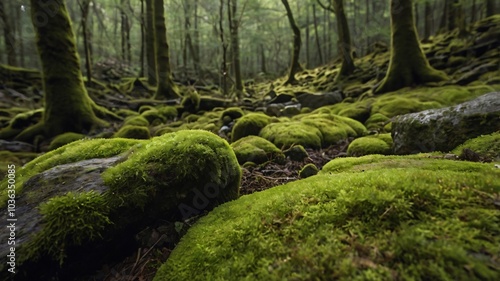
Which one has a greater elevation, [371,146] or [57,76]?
[57,76]

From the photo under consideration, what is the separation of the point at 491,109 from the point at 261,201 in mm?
3548

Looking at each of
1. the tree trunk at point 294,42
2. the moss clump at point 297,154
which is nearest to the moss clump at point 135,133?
the moss clump at point 297,154

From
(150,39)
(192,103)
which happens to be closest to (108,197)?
(192,103)

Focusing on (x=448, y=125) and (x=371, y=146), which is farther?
(x=371, y=146)

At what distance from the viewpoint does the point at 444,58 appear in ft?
39.9

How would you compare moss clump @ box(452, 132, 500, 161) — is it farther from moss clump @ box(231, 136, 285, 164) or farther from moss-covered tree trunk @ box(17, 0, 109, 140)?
moss-covered tree trunk @ box(17, 0, 109, 140)

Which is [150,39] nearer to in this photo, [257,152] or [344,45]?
[344,45]

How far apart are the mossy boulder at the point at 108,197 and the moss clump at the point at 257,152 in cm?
189

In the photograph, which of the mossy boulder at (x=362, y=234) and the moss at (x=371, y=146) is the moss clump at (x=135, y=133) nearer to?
the moss at (x=371, y=146)

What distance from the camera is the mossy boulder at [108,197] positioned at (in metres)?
1.99

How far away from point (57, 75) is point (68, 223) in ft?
26.7

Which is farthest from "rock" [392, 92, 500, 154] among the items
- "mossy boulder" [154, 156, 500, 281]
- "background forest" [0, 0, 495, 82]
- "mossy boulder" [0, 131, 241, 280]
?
"background forest" [0, 0, 495, 82]

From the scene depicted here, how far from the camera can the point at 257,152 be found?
16.6 ft

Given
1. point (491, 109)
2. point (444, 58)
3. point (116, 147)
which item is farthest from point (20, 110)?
point (444, 58)
